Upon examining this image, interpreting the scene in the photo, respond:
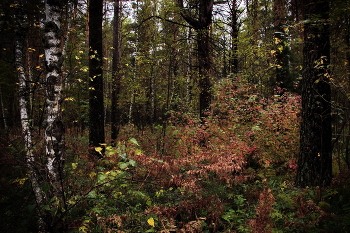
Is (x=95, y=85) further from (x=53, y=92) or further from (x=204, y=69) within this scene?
(x=204, y=69)

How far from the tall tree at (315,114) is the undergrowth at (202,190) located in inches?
16.2

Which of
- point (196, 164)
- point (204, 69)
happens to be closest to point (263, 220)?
point (196, 164)

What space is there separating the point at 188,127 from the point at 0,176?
21.0ft

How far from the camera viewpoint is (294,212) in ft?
12.5

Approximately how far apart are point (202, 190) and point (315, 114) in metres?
3.23

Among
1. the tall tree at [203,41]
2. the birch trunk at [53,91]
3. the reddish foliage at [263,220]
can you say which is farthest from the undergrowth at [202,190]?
the tall tree at [203,41]

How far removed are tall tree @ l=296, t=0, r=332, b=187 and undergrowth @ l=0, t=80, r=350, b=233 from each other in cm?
41

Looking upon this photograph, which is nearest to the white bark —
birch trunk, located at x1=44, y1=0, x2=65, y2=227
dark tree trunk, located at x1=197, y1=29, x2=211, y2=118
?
birch trunk, located at x1=44, y1=0, x2=65, y2=227

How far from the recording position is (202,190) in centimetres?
471

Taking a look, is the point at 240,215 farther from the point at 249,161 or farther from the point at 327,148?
the point at 249,161

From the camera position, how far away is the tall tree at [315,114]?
4289 mm

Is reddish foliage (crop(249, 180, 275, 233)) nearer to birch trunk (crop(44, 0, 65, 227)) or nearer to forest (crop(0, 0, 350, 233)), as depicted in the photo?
forest (crop(0, 0, 350, 233))

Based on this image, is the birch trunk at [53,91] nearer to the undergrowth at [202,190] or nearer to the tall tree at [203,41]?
the undergrowth at [202,190]

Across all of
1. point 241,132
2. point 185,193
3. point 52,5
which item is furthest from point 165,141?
point 52,5
